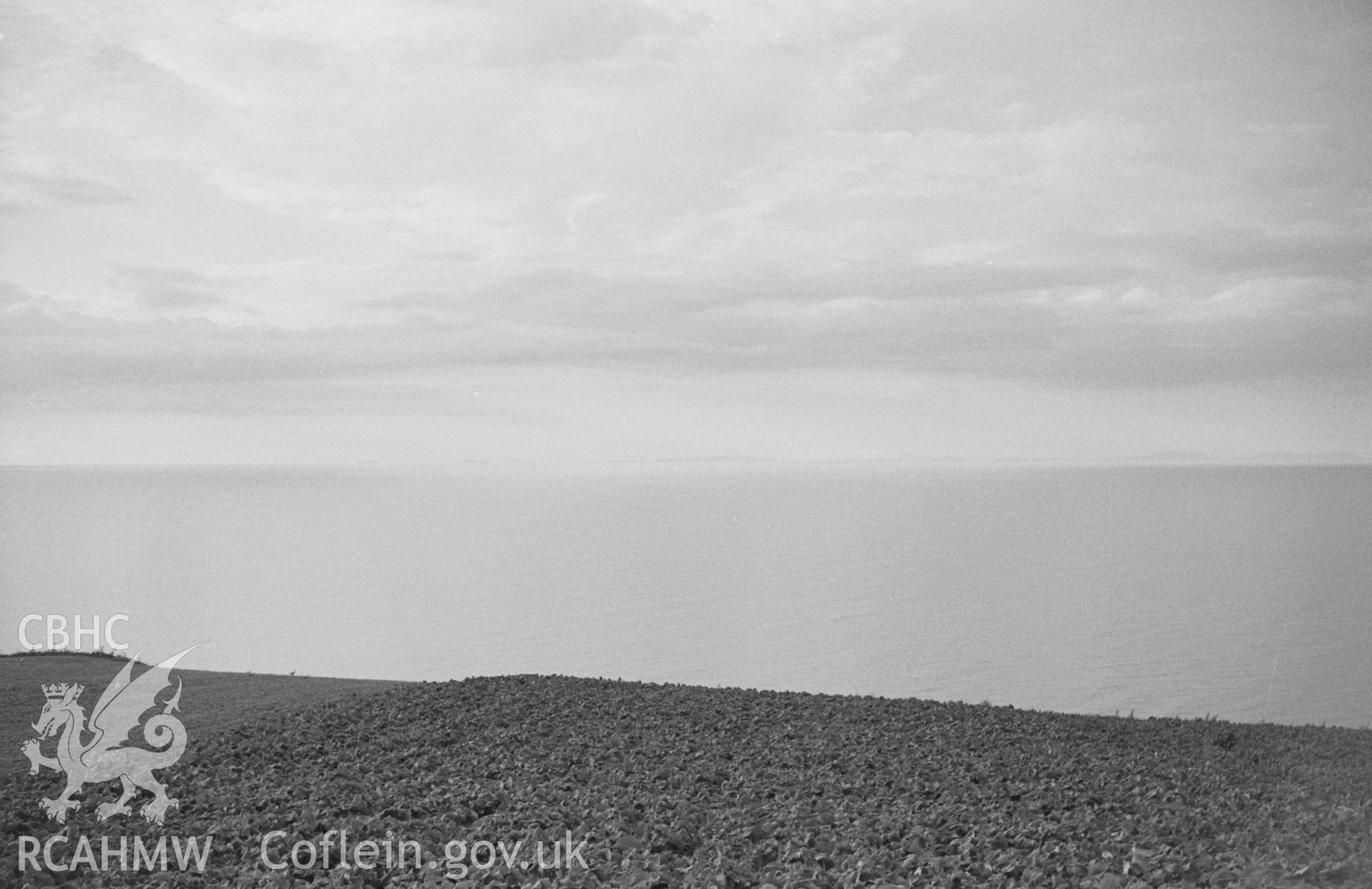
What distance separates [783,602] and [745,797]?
2293 centimetres

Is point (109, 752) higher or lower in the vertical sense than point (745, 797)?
higher

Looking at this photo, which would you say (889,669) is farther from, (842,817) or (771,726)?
(842,817)

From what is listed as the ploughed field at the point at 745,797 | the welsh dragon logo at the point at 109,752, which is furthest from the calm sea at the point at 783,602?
the welsh dragon logo at the point at 109,752

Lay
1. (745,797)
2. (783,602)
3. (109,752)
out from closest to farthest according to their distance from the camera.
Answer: (745,797) → (109,752) → (783,602)

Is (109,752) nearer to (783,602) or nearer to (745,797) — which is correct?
(745,797)

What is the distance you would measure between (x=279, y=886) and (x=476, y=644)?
62.8ft

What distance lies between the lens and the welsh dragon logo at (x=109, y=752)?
17.0ft

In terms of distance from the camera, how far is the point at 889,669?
20.1m

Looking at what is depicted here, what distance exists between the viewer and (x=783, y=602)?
28.0m

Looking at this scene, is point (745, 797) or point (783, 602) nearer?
point (745, 797)

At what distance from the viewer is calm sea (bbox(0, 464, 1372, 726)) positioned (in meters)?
19.8

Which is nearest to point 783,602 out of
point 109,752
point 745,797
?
point 745,797

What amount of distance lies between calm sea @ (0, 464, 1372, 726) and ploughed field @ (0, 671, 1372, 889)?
10707 millimetres

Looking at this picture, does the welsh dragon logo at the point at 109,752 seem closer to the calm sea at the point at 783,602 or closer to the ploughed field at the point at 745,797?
the ploughed field at the point at 745,797
